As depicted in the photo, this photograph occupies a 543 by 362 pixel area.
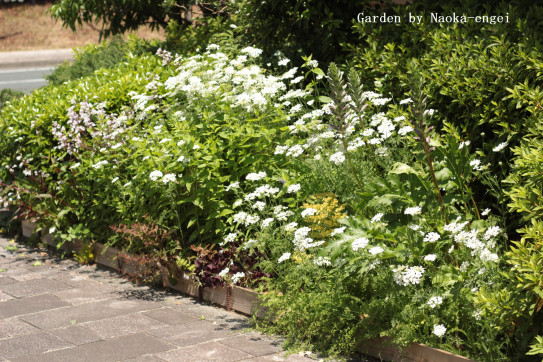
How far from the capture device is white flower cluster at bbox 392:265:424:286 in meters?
4.11

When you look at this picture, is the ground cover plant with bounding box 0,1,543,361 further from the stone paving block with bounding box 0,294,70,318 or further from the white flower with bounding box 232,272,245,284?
the stone paving block with bounding box 0,294,70,318

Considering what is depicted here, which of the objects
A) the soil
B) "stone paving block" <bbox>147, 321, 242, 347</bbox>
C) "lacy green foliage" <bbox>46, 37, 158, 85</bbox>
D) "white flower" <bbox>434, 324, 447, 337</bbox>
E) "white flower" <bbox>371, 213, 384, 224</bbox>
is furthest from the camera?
Answer: the soil

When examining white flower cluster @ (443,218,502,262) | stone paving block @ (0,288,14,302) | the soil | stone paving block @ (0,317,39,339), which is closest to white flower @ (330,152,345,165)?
white flower cluster @ (443,218,502,262)

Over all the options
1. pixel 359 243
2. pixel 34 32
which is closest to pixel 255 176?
pixel 359 243

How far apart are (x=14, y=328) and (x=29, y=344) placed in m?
0.43

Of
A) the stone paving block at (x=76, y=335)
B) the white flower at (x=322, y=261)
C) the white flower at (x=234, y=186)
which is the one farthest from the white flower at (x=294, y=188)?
the stone paving block at (x=76, y=335)

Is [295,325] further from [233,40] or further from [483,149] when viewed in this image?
[233,40]

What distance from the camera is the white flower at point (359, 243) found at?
4277 millimetres

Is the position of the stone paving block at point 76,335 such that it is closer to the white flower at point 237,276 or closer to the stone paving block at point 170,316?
the stone paving block at point 170,316

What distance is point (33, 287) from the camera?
6.46m

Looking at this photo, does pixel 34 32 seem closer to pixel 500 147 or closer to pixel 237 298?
pixel 237 298

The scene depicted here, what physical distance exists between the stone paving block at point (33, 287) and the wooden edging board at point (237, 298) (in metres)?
0.56

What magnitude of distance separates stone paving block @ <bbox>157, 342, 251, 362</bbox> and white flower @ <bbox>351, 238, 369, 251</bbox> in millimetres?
1073

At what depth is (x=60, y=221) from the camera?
24.9 ft
